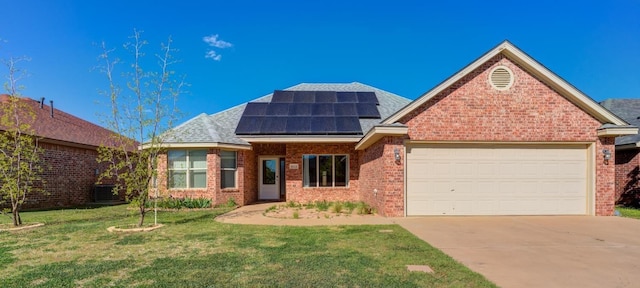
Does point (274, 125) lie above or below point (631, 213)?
above

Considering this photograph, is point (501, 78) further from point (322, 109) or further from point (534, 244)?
point (322, 109)

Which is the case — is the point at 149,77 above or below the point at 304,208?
above

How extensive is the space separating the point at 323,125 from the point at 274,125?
2092 millimetres

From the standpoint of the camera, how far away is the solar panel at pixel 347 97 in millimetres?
18266

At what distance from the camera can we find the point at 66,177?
15.7 metres

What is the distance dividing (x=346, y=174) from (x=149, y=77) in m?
8.81

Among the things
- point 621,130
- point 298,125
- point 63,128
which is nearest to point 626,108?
point 621,130

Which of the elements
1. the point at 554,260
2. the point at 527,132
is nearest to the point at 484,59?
the point at 527,132

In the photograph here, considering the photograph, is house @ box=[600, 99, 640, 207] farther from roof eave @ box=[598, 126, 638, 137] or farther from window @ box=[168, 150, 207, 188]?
window @ box=[168, 150, 207, 188]

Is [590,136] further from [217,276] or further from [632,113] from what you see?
[217,276]

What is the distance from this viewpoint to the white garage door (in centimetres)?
1098

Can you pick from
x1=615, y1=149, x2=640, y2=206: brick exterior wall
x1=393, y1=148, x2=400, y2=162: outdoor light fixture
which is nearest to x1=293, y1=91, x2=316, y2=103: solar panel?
x1=393, y1=148, x2=400, y2=162: outdoor light fixture

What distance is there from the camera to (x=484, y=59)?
10820mm

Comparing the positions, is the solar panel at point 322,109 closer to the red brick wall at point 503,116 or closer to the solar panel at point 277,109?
the solar panel at point 277,109
